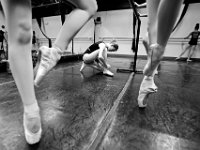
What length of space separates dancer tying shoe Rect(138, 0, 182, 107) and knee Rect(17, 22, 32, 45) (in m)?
0.56

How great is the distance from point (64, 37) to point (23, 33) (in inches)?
6.8

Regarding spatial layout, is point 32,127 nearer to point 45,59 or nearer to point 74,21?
point 45,59

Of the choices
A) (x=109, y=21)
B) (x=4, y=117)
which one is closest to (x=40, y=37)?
(x=109, y=21)

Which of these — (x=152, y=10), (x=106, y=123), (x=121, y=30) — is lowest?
(x=106, y=123)

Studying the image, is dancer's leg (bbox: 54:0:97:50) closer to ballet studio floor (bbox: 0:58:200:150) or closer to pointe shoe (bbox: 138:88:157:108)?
ballet studio floor (bbox: 0:58:200:150)

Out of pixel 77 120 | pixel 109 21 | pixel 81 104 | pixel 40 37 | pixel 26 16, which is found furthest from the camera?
pixel 40 37

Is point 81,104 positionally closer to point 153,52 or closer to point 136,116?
point 136,116

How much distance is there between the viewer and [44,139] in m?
0.55

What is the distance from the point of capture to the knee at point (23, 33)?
461 millimetres

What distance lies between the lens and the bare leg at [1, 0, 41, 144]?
1.46 ft

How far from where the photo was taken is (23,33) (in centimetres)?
47

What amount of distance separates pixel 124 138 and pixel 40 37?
9.57 meters

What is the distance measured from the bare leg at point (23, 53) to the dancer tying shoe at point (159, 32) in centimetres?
55

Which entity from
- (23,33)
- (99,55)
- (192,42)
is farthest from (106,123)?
(192,42)
